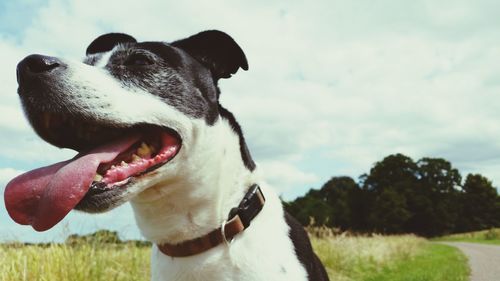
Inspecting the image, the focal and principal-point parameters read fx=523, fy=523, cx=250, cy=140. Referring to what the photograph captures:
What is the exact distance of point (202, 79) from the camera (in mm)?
3004

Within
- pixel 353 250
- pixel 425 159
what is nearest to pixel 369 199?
pixel 425 159

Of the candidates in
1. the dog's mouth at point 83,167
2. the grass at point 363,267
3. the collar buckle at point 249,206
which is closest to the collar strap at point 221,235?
the collar buckle at point 249,206

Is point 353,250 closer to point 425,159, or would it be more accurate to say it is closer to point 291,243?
point 291,243

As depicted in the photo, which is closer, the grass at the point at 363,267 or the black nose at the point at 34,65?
the black nose at the point at 34,65

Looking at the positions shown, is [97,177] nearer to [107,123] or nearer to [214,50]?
[107,123]

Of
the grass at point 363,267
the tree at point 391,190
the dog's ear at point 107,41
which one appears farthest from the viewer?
the tree at point 391,190

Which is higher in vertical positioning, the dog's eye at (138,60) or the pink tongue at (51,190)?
the dog's eye at (138,60)

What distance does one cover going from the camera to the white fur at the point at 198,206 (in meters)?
2.60

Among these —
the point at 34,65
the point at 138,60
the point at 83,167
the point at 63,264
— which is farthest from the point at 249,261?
the point at 63,264

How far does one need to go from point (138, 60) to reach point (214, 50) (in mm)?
516

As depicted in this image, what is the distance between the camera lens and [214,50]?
10.6 feet

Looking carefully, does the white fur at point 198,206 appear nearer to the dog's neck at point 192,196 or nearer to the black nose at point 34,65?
the dog's neck at point 192,196

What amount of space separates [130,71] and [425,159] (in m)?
68.5

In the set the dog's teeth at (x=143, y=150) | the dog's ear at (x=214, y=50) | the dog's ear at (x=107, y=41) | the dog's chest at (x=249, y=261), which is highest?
the dog's ear at (x=214, y=50)
